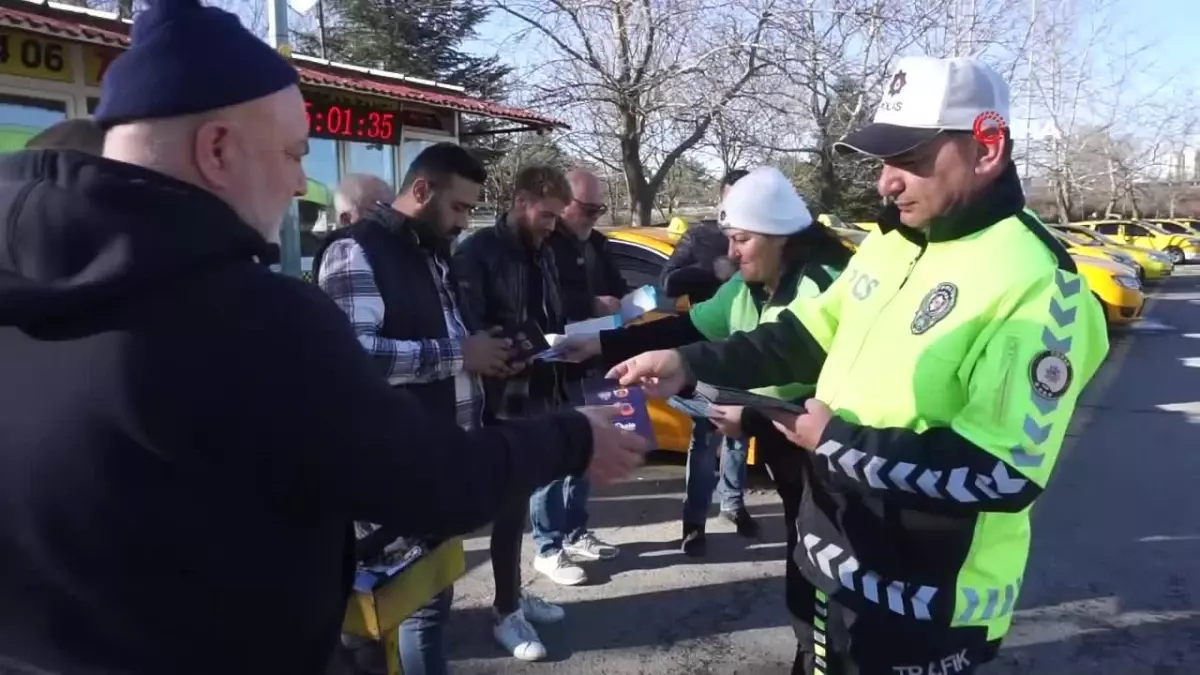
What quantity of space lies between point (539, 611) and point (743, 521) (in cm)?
149

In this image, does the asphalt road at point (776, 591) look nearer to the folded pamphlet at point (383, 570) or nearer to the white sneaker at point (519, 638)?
the white sneaker at point (519, 638)

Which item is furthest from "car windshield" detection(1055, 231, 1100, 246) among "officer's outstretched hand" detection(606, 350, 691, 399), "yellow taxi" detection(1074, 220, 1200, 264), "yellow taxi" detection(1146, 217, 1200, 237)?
"officer's outstretched hand" detection(606, 350, 691, 399)

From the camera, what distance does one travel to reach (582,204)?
4.70 metres

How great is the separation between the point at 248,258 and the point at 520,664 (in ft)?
9.19

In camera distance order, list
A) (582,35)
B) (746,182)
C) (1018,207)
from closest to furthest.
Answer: (1018,207), (746,182), (582,35)

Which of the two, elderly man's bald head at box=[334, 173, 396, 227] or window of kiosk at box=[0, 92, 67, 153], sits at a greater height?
window of kiosk at box=[0, 92, 67, 153]

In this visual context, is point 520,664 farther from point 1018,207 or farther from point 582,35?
point 582,35

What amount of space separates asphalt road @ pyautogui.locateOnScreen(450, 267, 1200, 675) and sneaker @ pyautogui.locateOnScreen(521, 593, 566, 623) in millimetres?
58

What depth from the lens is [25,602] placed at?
1.17 meters

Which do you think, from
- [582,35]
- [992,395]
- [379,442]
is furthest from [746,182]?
[582,35]

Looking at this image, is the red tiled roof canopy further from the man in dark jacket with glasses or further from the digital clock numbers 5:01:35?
the man in dark jacket with glasses

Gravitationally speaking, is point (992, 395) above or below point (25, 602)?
above

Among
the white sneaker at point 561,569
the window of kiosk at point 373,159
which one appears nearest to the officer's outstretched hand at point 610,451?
the white sneaker at point 561,569

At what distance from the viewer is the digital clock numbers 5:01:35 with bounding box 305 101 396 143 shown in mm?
9359
